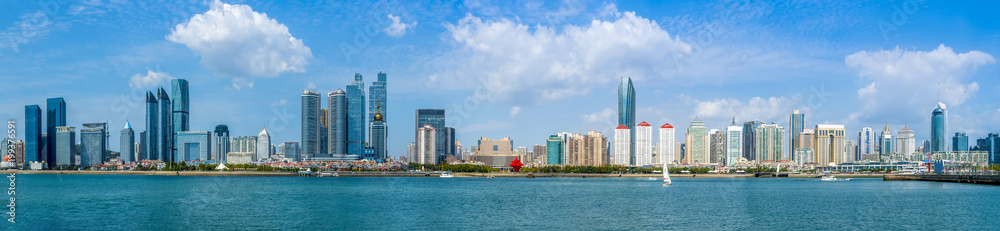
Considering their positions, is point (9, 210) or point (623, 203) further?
point (623, 203)

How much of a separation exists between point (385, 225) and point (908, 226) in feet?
100

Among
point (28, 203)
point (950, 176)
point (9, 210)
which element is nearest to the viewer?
point (9, 210)

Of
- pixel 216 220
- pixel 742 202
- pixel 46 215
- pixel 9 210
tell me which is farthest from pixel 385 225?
pixel 742 202

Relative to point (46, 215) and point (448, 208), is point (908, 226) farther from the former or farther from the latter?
point (46, 215)

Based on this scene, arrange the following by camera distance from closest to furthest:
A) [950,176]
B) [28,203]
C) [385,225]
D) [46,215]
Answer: [385,225] → [46,215] → [28,203] → [950,176]

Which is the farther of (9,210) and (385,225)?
(9,210)

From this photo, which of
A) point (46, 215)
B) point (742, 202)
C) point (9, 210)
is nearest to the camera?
point (46, 215)

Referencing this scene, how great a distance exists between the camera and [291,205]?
2290 inches

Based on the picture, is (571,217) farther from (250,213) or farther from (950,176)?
(950,176)

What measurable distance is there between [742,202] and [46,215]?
5315 centimetres

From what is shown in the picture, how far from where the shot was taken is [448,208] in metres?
55.8

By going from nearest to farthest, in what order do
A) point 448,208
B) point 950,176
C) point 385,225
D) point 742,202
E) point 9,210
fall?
point 385,225, point 9,210, point 448,208, point 742,202, point 950,176

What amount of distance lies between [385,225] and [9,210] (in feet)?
93.1

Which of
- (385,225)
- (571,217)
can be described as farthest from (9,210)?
(571,217)
